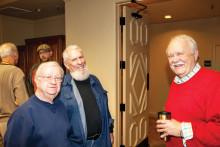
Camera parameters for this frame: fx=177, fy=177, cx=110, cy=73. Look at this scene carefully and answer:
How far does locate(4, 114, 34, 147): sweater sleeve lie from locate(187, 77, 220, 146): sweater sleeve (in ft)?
3.33

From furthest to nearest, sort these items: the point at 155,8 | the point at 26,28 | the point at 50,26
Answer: the point at 26,28 < the point at 50,26 < the point at 155,8

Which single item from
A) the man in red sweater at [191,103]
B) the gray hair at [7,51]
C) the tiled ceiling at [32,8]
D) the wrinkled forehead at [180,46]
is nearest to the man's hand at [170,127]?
the man in red sweater at [191,103]

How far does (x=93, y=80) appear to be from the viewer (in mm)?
1767

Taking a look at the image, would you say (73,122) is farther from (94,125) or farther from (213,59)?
(213,59)

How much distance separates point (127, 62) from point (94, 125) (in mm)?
1110

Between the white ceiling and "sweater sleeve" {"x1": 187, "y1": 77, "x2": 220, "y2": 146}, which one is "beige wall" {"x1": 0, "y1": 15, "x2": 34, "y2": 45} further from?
"sweater sleeve" {"x1": 187, "y1": 77, "x2": 220, "y2": 146}

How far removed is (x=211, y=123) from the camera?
3.59 feet

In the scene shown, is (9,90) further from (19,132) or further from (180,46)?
(180,46)

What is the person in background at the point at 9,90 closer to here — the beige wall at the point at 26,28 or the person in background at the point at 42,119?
the person in background at the point at 42,119

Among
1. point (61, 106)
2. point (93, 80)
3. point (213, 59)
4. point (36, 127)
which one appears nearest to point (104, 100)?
point (93, 80)

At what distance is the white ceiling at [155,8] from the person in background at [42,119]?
2.07m

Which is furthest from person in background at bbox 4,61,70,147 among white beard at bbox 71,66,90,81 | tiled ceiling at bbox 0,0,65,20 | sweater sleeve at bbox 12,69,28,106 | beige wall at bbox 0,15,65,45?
beige wall at bbox 0,15,65,45

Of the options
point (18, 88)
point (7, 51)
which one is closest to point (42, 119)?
point (18, 88)

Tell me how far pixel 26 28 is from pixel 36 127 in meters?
4.28
